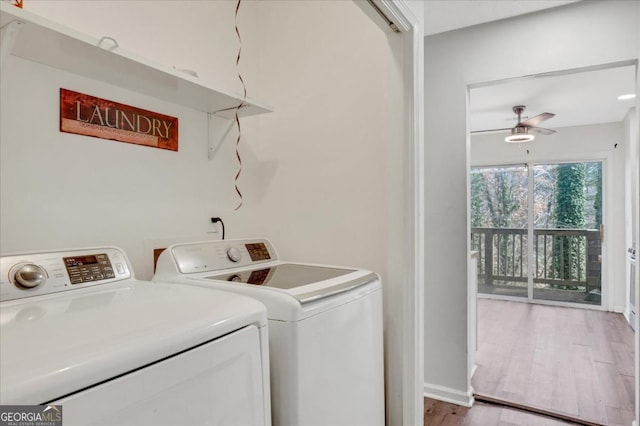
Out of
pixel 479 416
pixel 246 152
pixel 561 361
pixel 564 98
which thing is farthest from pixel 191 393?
pixel 564 98

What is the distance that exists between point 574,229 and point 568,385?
3.19 meters

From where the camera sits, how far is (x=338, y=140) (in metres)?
1.83

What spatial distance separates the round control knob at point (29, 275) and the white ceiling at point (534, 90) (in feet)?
7.30

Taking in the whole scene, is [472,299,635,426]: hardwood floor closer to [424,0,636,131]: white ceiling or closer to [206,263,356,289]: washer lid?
[206,263,356,289]: washer lid

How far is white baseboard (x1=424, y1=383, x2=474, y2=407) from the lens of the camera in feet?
7.97

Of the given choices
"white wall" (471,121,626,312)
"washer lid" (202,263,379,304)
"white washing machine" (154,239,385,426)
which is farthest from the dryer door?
"white wall" (471,121,626,312)

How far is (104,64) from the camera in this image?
1200 millimetres

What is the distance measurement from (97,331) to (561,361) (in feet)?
12.0

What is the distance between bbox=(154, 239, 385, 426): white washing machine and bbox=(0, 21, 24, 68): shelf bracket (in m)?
0.74

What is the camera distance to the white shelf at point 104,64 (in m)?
0.97

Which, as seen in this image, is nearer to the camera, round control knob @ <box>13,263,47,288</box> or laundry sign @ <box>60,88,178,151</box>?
round control knob @ <box>13,263,47,288</box>

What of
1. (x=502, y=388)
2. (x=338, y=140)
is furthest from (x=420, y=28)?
(x=502, y=388)

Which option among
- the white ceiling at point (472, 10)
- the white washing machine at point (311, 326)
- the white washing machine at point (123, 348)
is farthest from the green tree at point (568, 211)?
the white washing machine at point (123, 348)

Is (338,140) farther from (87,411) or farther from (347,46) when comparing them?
(87,411)
